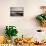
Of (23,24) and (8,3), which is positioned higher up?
(8,3)

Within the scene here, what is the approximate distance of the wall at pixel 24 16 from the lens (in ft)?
10.2

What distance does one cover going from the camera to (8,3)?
3.12 metres

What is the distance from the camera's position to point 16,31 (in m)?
3.04

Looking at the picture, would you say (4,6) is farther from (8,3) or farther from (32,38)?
(32,38)

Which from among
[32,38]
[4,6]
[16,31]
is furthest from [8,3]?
[32,38]

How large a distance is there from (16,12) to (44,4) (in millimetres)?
497

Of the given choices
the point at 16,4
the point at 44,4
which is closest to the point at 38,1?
the point at 44,4

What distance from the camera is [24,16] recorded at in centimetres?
313

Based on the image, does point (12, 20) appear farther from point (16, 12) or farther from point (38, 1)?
point (38, 1)

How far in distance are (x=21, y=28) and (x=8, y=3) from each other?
48cm

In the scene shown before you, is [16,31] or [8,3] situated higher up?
[8,3]

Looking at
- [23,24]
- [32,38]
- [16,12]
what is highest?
[16,12]

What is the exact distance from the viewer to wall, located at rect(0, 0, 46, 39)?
312 centimetres

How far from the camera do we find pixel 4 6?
312 centimetres
